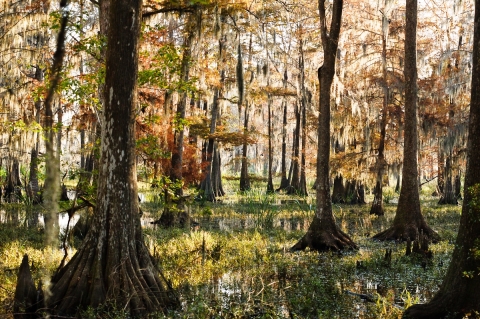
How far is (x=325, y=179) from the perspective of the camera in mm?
11031

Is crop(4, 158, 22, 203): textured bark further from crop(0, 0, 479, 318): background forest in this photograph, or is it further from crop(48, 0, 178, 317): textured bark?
crop(48, 0, 178, 317): textured bark

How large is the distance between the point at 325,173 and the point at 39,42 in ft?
48.1

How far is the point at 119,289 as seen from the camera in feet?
18.7

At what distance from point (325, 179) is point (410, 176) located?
2.81 meters

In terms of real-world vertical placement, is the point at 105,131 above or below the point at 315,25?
below

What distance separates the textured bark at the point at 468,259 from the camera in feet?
16.3

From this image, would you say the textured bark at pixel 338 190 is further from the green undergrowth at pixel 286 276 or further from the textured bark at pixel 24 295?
the textured bark at pixel 24 295

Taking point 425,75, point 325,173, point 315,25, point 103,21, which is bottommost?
point 325,173

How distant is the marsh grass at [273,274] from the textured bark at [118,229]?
309mm

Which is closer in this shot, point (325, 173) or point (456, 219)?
point (325, 173)

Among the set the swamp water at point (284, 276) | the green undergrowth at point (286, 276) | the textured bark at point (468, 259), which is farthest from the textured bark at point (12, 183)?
the textured bark at point (468, 259)

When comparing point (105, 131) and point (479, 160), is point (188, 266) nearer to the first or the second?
point (105, 131)

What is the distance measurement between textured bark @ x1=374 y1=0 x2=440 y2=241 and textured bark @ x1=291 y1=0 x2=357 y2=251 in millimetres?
1950

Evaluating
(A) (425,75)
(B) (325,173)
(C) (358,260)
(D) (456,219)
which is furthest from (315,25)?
(C) (358,260)
